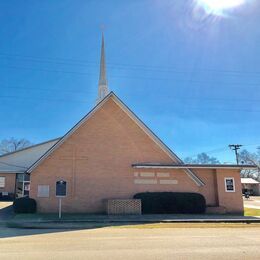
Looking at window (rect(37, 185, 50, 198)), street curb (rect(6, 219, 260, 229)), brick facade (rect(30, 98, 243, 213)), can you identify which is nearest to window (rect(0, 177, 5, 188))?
brick facade (rect(30, 98, 243, 213))

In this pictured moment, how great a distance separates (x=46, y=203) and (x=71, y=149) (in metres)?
4.31

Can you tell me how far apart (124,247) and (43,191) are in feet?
47.1

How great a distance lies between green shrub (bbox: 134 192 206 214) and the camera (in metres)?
22.8

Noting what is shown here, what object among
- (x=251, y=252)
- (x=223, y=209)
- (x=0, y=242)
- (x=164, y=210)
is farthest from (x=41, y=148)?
(x=251, y=252)

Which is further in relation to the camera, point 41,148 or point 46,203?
point 41,148

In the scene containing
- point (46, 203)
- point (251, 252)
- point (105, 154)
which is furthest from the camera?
point (105, 154)

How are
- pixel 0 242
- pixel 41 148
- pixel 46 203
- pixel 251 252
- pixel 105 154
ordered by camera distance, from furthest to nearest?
pixel 41 148 → pixel 105 154 → pixel 46 203 → pixel 0 242 → pixel 251 252

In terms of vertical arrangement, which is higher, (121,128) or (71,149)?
(121,128)

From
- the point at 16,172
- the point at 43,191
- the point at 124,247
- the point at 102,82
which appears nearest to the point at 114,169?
the point at 43,191

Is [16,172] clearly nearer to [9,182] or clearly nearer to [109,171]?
[9,182]

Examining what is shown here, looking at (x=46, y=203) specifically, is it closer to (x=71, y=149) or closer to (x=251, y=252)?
A: (x=71, y=149)

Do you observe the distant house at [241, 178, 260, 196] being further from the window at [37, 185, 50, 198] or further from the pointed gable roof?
the window at [37, 185, 50, 198]

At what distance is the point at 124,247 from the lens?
977 centimetres

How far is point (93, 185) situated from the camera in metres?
23.4
